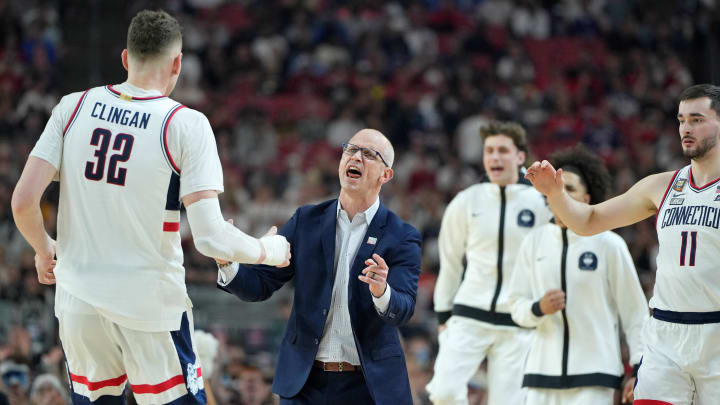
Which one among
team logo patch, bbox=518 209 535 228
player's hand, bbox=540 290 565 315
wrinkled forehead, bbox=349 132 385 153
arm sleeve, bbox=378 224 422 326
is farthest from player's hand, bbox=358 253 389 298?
team logo patch, bbox=518 209 535 228

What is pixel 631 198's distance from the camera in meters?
6.44

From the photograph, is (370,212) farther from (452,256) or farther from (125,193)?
(452,256)

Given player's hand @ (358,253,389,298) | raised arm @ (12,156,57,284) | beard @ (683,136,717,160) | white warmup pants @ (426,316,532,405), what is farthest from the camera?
white warmup pants @ (426,316,532,405)

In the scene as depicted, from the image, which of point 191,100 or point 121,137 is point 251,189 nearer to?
point 191,100

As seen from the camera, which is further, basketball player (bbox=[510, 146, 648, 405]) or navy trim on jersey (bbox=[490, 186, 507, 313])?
navy trim on jersey (bbox=[490, 186, 507, 313])

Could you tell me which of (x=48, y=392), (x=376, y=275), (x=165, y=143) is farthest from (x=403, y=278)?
(x=48, y=392)

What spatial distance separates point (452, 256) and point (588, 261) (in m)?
1.69

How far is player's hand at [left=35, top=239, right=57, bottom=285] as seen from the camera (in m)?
5.21

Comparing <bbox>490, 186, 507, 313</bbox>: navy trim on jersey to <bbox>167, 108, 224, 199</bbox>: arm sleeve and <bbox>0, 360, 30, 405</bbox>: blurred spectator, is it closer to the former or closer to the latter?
<bbox>167, 108, 224, 199</bbox>: arm sleeve

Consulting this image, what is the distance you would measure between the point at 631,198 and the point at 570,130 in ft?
38.3

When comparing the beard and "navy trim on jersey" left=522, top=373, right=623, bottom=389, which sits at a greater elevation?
the beard

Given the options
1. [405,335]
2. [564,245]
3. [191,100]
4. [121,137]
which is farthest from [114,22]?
[121,137]

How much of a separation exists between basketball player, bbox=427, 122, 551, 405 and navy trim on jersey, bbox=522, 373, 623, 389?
909 mm

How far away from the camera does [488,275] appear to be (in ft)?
28.7
